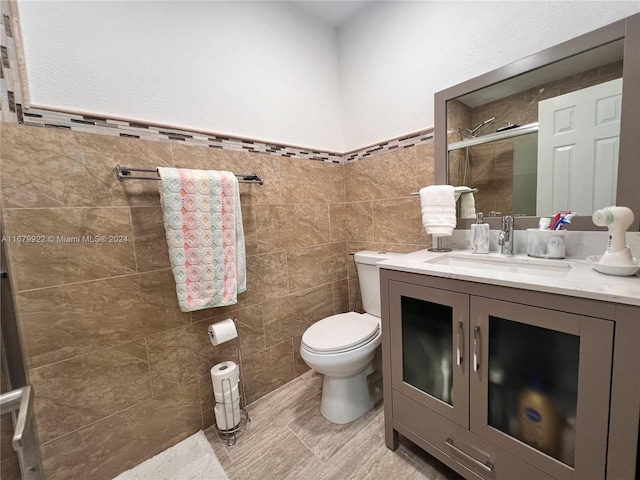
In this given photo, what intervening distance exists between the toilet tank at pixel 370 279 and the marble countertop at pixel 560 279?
497mm

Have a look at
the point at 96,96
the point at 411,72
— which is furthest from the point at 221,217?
the point at 411,72

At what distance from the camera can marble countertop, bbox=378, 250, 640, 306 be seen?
2.14ft

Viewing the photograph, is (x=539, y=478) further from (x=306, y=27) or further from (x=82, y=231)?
(x=306, y=27)

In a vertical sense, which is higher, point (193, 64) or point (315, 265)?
point (193, 64)

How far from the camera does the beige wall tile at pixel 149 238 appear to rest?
116 centimetres

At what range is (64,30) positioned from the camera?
99 centimetres

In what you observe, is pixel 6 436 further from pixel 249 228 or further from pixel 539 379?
pixel 539 379

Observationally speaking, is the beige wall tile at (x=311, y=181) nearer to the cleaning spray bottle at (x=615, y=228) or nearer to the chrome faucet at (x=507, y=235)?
the chrome faucet at (x=507, y=235)

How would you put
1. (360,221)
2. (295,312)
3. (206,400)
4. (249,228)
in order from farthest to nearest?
(360,221), (295,312), (249,228), (206,400)

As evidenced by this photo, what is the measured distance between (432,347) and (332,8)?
206cm

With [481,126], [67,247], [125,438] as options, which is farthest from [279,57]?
[125,438]

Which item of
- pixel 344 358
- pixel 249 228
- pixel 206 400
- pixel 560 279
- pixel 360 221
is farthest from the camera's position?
pixel 360 221

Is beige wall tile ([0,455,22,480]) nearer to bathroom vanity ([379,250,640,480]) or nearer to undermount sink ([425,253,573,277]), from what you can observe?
bathroom vanity ([379,250,640,480])

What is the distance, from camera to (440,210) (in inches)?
51.0
